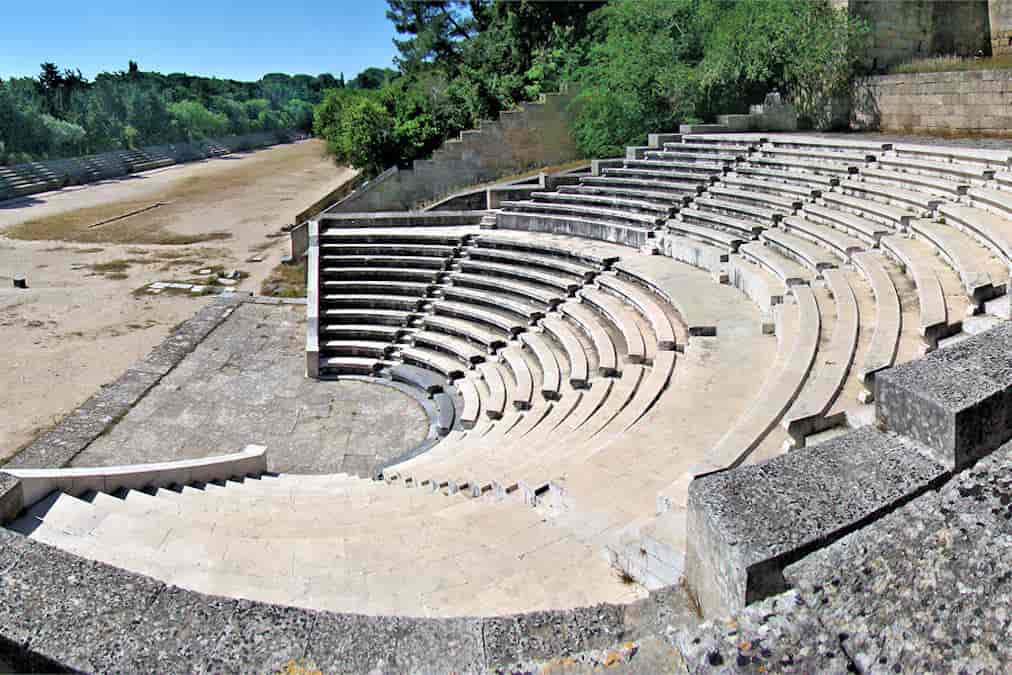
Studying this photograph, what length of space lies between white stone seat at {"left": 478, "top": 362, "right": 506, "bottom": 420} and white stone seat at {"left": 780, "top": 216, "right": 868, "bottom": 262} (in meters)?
5.17

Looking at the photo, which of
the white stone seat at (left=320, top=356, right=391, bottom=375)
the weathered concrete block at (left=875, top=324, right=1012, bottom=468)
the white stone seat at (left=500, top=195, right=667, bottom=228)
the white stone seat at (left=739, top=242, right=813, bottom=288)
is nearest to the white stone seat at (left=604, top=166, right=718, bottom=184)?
the white stone seat at (left=500, top=195, right=667, bottom=228)

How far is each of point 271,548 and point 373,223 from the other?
12.9m

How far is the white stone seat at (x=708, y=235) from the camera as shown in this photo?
13320mm

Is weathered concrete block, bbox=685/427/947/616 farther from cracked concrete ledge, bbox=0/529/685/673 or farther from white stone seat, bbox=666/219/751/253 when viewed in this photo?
white stone seat, bbox=666/219/751/253

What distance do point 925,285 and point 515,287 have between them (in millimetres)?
7358

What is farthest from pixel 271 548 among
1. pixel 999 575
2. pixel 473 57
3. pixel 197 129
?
pixel 197 129

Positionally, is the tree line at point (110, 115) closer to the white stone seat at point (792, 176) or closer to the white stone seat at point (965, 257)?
the white stone seat at point (792, 176)

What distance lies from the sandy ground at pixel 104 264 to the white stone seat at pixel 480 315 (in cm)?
561

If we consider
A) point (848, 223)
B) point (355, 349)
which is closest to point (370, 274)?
point (355, 349)

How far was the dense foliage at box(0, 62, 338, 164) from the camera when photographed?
46.5m

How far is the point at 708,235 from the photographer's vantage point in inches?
553

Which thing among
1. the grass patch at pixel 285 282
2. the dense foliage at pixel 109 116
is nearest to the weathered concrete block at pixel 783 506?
the grass patch at pixel 285 282

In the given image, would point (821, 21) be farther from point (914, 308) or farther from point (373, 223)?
point (914, 308)

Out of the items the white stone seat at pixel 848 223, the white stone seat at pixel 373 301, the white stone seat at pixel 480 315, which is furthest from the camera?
the white stone seat at pixel 373 301
